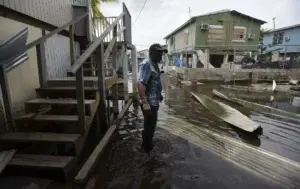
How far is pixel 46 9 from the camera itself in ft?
19.0

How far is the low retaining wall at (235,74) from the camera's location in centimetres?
1917

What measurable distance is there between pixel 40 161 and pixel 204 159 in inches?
114

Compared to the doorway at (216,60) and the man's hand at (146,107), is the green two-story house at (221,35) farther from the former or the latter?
the man's hand at (146,107)

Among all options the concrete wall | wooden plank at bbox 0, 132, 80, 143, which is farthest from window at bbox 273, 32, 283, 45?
wooden plank at bbox 0, 132, 80, 143

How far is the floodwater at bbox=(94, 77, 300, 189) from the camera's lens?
133 inches

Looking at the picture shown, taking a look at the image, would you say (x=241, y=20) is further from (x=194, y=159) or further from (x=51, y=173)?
(x=51, y=173)

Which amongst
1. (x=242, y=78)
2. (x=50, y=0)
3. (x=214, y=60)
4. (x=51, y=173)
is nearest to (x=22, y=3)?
(x=50, y=0)

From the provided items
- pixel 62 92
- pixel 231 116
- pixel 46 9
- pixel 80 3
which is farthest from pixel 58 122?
pixel 80 3

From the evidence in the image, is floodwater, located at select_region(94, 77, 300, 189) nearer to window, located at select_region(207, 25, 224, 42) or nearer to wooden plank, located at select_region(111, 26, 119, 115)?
wooden plank, located at select_region(111, 26, 119, 115)

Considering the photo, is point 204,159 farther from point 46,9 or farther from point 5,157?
point 46,9

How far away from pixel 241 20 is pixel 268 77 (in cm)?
871

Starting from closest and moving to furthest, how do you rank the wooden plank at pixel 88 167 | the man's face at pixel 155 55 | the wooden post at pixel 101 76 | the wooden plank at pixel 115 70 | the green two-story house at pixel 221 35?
the wooden plank at pixel 88 167, the man's face at pixel 155 55, the wooden post at pixel 101 76, the wooden plank at pixel 115 70, the green two-story house at pixel 221 35

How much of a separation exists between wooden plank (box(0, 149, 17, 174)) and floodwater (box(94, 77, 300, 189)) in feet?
4.49

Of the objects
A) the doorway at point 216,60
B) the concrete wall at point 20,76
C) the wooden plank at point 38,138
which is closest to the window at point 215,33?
the doorway at point 216,60
